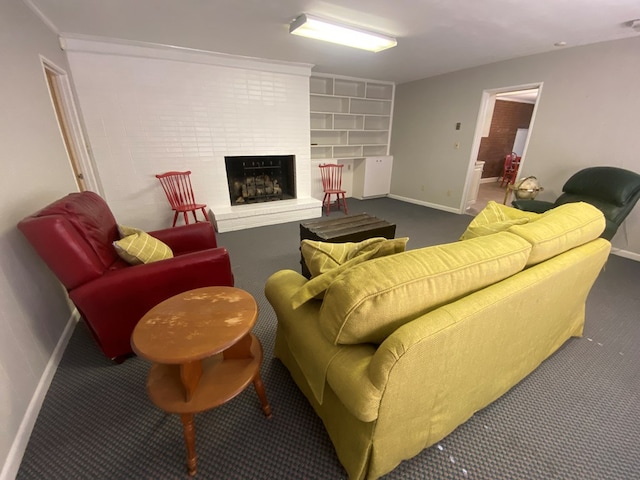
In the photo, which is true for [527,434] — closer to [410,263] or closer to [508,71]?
[410,263]

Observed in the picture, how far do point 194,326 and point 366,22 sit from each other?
9.44 ft

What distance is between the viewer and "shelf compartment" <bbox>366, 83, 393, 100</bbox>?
511 cm

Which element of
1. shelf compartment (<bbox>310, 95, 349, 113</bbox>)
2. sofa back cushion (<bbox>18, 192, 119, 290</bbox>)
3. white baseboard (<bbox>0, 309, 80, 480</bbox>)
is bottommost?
white baseboard (<bbox>0, 309, 80, 480</bbox>)

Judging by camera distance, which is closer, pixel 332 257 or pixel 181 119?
pixel 332 257

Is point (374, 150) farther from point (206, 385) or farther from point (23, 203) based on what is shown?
point (206, 385)

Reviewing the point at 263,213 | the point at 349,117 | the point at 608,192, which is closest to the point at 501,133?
the point at 349,117

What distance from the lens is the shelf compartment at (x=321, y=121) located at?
4.84m

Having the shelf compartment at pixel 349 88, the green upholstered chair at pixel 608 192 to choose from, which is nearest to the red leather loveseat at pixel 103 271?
the green upholstered chair at pixel 608 192

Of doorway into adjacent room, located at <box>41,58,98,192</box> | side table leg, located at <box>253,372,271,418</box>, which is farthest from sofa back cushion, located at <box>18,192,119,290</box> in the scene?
doorway into adjacent room, located at <box>41,58,98,192</box>

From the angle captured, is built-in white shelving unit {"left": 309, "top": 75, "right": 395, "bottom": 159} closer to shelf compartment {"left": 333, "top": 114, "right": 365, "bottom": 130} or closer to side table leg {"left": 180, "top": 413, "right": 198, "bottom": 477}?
shelf compartment {"left": 333, "top": 114, "right": 365, "bottom": 130}

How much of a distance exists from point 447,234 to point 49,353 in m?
4.01

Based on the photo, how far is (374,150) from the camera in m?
5.61


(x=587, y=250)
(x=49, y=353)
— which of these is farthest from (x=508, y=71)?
(x=49, y=353)

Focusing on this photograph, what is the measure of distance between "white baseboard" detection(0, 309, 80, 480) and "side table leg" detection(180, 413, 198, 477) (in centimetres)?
69
